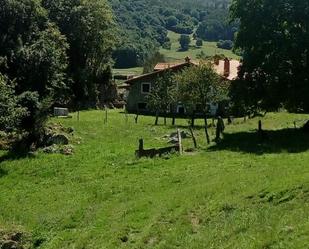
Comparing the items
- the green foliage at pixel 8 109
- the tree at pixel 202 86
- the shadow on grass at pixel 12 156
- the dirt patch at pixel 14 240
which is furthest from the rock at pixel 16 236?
the tree at pixel 202 86

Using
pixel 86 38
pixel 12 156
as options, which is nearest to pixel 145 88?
pixel 86 38

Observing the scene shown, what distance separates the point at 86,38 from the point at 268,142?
4590cm

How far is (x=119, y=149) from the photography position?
39875mm

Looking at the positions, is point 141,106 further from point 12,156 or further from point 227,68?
point 12,156

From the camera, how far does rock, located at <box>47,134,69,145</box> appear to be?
40969 mm

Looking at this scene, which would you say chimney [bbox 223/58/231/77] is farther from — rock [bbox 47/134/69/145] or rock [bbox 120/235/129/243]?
rock [bbox 120/235/129/243]

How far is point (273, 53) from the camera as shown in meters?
44.6

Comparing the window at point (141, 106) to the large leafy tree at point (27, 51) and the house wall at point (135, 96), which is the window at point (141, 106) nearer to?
the house wall at point (135, 96)

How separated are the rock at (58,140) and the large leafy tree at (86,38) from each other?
32.2 meters

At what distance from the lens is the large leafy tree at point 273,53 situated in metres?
43.7

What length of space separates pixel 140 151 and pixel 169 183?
301 inches

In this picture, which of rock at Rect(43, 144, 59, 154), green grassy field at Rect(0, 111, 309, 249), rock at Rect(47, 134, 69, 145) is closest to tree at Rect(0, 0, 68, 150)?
rock at Rect(47, 134, 69, 145)

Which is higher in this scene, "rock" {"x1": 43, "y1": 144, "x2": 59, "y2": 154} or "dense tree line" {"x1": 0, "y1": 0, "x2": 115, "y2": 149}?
"dense tree line" {"x1": 0, "y1": 0, "x2": 115, "y2": 149}

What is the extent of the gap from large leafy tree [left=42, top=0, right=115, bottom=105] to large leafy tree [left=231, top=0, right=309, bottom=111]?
32375 mm
